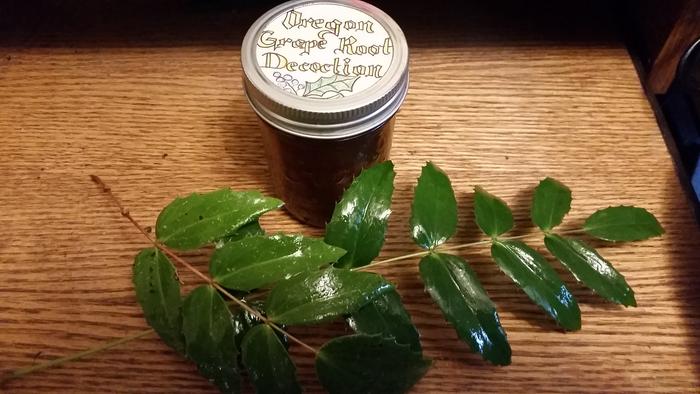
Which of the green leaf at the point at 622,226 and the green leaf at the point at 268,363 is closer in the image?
the green leaf at the point at 268,363

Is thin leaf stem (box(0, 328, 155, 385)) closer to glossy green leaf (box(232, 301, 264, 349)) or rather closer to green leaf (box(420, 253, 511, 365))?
glossy green leaf (box(232, 301, 264, 349))

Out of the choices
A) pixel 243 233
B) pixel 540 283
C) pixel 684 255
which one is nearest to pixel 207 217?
pixel 243 233

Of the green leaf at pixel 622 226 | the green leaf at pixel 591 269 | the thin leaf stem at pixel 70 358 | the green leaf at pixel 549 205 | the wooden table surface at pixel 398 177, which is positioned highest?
the green leaf at pixel 549 205

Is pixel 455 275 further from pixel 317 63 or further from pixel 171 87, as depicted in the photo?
pixel 171 87

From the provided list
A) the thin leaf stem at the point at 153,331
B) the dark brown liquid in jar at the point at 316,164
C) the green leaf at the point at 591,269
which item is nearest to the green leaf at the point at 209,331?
the thin leaf stem at the point at 153,331

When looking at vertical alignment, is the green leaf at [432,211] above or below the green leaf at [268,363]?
above

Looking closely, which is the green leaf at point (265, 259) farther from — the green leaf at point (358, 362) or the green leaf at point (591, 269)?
the green leaf at point (591, 269)

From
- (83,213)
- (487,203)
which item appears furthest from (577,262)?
(83,213)
